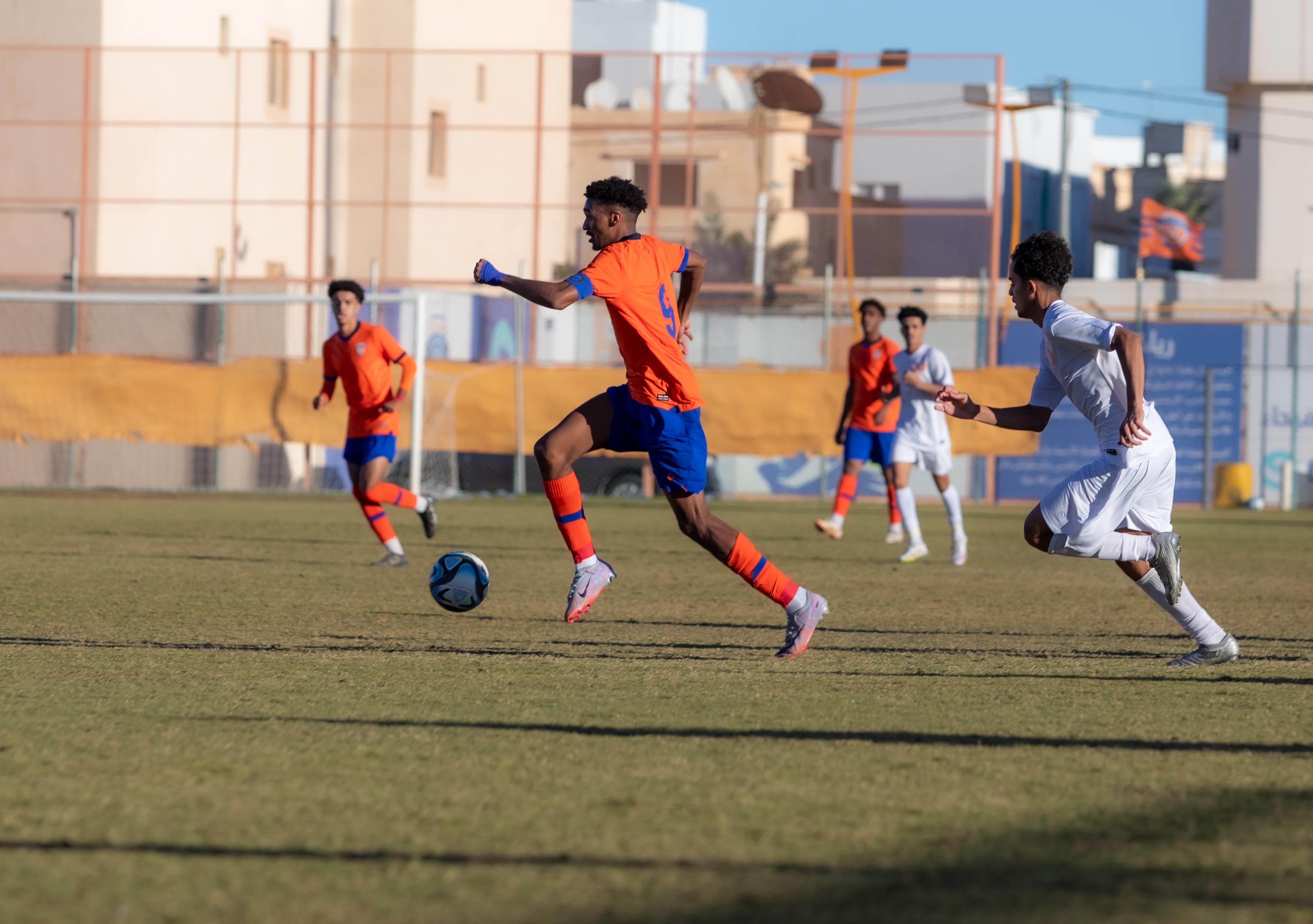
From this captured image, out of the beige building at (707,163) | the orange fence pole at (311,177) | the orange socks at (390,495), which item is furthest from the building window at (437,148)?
the orange socks at (390,495)

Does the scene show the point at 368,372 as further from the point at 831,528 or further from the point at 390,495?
the point at 831,528

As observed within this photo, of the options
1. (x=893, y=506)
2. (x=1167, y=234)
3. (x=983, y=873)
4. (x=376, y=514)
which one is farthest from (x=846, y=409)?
(x=1167, y=234)

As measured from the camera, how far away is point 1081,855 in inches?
145

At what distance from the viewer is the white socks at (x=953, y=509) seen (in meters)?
12.9

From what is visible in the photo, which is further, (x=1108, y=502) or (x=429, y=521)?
(x=429, y=521)

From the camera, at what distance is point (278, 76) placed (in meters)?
29.5

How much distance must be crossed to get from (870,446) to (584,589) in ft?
22.0

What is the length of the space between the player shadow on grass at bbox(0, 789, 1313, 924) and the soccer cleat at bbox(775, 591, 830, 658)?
295 cm

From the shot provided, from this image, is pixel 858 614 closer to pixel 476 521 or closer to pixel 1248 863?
pixel 1248 863

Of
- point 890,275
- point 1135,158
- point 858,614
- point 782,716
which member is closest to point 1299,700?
point 782,716

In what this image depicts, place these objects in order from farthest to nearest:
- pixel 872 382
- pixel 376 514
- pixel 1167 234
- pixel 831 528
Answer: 1. pixel 1167 234
2. pixel 831 528
3. pixel 872 382
4. pixel 376 514

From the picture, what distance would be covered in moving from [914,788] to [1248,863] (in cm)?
94

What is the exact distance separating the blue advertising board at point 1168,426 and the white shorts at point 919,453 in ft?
37.6

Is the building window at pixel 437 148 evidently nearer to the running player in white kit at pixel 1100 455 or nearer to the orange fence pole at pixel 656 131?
the orange fence pole at pixel 656 131
